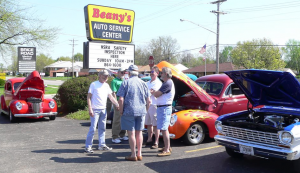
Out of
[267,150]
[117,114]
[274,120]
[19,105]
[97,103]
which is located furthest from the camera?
[19,105]

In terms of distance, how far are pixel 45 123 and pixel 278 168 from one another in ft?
27.3

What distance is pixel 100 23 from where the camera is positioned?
12.3m

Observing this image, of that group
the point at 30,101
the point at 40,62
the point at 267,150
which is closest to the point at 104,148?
the point at 267,150

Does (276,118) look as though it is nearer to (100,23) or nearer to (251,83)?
(251,83)

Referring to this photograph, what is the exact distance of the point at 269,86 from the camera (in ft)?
18.2

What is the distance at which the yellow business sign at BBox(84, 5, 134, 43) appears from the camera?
39.6 ft

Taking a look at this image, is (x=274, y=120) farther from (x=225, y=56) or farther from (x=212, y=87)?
(x=225, y=56)

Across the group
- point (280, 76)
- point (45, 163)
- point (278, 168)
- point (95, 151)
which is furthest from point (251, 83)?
point (45, 163)

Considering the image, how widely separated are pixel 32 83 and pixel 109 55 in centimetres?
335

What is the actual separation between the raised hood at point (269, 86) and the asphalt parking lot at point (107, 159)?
48.1 inches

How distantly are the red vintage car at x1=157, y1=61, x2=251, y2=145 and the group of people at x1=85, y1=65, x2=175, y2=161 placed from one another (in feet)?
2.04

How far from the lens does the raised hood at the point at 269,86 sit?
5141mm

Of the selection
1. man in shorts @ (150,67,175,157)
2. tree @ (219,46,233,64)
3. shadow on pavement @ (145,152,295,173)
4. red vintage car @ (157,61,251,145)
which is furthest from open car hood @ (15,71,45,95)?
tree @ (219,46,233,64)

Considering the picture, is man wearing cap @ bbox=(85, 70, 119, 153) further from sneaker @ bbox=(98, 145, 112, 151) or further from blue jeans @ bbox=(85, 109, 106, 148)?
sneaker @ bbox=(98, 145, 112, 151)
